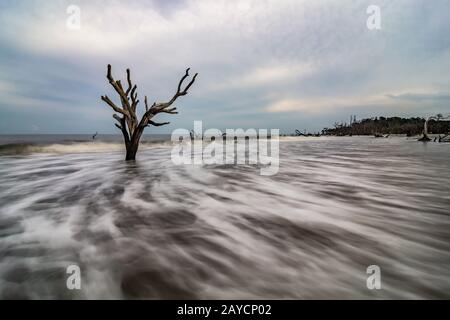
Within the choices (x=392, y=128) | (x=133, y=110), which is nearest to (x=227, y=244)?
(x=133, y=110)

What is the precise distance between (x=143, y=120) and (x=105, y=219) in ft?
23.2

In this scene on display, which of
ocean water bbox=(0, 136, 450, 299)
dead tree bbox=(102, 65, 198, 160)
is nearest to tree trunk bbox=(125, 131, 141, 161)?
dead tree bbox=(102, 65, 198, 160)

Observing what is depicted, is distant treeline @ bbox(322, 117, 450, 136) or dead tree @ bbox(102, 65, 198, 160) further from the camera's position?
distant treeline @ bbox(322, 117, 450, 136)

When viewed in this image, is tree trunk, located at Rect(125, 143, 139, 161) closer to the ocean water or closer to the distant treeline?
the ocean water

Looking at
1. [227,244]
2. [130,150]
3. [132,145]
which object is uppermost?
[132,145]

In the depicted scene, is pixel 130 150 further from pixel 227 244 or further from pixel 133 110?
pixel 227 244

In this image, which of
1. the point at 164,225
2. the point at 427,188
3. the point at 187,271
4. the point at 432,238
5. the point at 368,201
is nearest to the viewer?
the point at 187,271

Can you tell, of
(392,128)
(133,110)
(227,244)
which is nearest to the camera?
(227,244)
